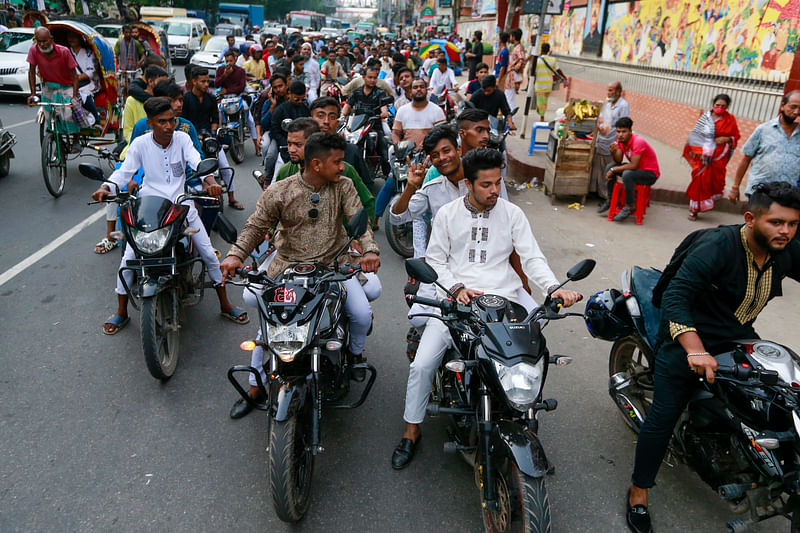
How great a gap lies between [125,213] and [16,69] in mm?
13672

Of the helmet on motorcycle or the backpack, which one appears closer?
the backpack

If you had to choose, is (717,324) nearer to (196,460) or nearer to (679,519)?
(679,519)

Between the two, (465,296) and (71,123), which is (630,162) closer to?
(465,296)

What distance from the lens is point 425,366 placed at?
10.2 ft

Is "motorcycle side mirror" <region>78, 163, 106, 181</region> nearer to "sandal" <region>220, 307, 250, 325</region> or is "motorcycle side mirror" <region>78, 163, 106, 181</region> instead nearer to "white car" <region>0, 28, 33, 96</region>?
"sandal" <region>220, 307, 250, 325</region>

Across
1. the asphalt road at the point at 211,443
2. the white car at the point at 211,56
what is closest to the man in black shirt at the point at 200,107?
the asphalt road at the point at 211,443

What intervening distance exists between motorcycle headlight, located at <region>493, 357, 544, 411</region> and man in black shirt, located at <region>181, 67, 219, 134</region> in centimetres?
621

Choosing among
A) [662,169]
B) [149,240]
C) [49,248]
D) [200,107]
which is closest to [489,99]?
[662,169]

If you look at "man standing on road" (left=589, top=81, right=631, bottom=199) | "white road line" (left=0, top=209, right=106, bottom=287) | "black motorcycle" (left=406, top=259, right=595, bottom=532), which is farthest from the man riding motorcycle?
"man standing on road" (left=589, top=81, right=631, bottom=199)

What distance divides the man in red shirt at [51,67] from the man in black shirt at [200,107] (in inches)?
80.3

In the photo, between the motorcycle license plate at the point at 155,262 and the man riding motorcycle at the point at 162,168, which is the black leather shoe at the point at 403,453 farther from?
the man riding motorcycle at the point at 162,168

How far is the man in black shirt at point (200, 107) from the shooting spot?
7.36 m

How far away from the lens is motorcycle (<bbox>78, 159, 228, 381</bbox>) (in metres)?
3.81

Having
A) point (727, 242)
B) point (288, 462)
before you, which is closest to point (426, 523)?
point (288, 462)
